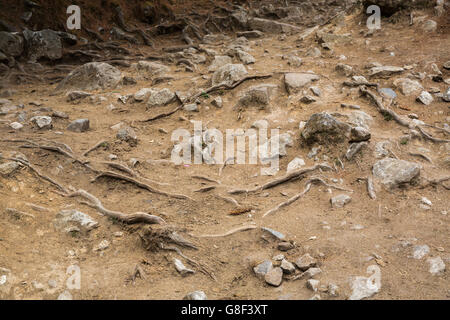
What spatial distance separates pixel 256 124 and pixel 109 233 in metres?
3.76

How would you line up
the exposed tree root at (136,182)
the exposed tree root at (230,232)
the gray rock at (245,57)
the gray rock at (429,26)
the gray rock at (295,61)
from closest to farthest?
the exposed tree root at (230,232), the exposed tree root at (136,182), the gray rock at (429,26), the gray rock at (295,61), the gray rock at (245,57)

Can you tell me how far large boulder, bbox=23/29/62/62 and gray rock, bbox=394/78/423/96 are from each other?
33.0ft

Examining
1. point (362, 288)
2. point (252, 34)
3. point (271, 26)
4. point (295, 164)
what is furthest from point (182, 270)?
point (271, 26)

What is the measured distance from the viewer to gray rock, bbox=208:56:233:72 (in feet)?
34.2

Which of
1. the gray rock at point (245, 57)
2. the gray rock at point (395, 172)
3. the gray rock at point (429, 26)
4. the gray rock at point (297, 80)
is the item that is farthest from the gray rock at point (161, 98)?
the gray rock at point (429, 26)

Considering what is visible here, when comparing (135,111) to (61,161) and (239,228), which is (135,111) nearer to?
(61,161)

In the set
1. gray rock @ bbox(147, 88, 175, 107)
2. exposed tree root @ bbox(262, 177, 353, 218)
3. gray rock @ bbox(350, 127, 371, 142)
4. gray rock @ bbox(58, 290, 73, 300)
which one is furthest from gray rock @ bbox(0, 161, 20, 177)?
gray rock @ bbox(350, 127, 371, 142)

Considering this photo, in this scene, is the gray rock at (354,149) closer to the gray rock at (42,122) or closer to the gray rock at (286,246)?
the gray rock at (286,246)

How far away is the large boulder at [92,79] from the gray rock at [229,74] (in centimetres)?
295

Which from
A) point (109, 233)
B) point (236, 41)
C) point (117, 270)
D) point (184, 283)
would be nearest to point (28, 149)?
point (109, 233)

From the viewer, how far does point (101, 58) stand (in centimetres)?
1220

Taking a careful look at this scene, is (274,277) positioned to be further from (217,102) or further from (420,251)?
(217,102)

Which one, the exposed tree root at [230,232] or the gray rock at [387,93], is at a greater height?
the gray rock at [387,93]

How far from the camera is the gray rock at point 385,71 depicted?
26.5 ft
